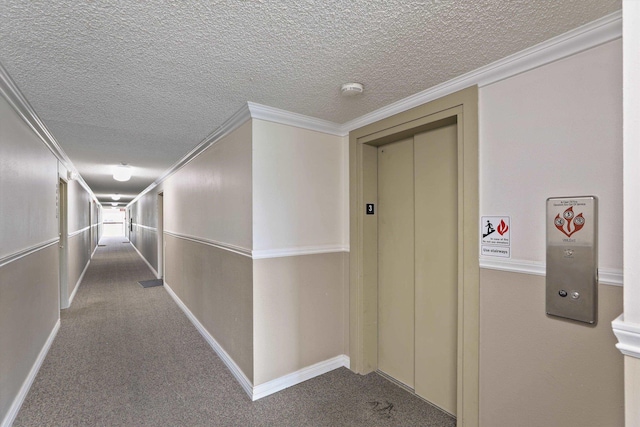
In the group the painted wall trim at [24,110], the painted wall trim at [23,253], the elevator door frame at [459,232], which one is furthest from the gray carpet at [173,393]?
the painted wall trim at [24,110]

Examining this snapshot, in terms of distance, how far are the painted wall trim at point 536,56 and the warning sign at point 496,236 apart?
82 cm

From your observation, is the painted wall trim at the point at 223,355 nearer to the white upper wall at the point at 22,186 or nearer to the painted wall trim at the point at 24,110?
the white upper wall at the point at 22,186

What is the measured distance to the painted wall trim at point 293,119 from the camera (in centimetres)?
232

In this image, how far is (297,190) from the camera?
256cm

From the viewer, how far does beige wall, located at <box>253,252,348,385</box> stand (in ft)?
7.75

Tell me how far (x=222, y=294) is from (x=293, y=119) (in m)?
1.82

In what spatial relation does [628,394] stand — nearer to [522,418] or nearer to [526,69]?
[522,418]

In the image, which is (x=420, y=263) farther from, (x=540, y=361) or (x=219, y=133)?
(x=219, y=133)

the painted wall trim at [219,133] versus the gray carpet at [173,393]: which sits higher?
the painted wall trim at [219,133]

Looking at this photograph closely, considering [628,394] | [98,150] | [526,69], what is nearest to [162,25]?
[526,69]

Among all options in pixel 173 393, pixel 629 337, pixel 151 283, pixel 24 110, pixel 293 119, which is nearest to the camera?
pixel 629 337

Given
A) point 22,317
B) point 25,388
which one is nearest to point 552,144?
point 22,317

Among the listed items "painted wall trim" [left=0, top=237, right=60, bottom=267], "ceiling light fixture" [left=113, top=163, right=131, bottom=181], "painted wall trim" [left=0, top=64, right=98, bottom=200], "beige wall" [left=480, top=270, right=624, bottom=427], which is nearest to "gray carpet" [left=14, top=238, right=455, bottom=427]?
"beige wall" [left=480, top=270, right=624, bottom=427]

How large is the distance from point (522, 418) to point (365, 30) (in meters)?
2.17
